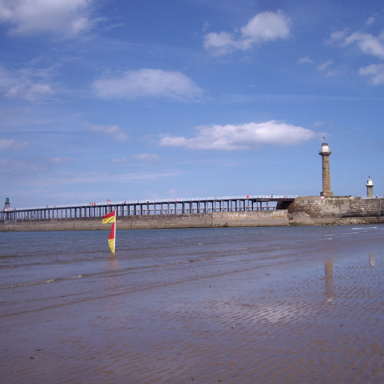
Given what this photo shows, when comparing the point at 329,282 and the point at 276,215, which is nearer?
the point at 329,282

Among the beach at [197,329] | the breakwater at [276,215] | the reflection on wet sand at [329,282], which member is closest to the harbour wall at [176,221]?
the breakwater at [276,215]

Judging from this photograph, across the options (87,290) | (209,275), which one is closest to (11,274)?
(87,290)

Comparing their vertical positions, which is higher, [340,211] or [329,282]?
[340,211]

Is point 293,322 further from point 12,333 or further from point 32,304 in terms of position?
point 32,304

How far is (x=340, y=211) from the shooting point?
71500mm

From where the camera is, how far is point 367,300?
308 inches

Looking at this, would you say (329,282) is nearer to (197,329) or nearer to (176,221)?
(197,329)

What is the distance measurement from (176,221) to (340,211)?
32530 mm

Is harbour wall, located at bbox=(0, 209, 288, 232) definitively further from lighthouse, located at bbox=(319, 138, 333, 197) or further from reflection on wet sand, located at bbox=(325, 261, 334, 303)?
reflection on wet sand, located at bbox=(325, 261, 334, 303)

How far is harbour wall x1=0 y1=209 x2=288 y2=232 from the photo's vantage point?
74500mm

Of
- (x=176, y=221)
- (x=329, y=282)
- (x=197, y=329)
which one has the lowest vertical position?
(x=176, y=221)

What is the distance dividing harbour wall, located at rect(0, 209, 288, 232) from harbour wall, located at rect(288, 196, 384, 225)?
404 cm

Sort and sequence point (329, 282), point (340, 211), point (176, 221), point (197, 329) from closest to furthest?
point (197, 329) < point (329, 282) < point (340, 211) < point (176, 221)

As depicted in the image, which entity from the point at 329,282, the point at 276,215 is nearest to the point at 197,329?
the point at 329,282
